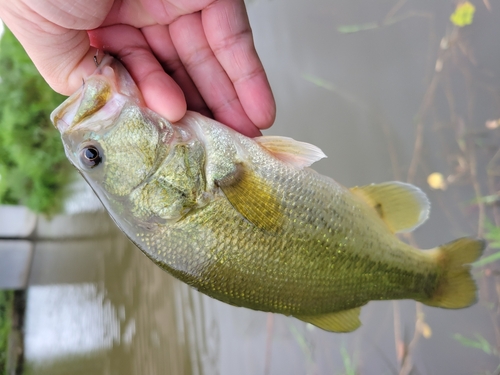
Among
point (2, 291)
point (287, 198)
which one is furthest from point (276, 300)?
point (2, 291)

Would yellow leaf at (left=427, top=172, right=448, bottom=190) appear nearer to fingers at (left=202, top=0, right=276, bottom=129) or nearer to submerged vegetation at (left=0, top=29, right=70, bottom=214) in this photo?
fingers at (left=202, top=0, right=276, bottom=129)

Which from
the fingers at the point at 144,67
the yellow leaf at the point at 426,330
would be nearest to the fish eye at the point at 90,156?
the fingers at the point at 144,67

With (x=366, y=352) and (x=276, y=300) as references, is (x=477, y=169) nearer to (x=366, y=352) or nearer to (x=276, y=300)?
(x=366, y=352)

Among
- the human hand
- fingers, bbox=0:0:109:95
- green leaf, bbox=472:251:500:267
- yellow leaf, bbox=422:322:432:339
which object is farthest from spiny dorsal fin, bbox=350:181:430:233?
yellow leaf, bbox=422:322:432:339

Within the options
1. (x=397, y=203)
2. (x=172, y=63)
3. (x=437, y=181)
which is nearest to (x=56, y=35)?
(x=172, y=63)

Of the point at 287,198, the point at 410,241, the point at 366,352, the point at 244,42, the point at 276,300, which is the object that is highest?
the point at 244,42

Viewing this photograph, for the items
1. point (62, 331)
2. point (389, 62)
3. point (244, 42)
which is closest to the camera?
point (244, 42)

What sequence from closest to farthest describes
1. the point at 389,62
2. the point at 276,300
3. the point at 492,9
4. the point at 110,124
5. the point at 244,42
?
the point at 110,124, the point at 276,300, the point at 244,42, the point at 492,9, the point at 389,62

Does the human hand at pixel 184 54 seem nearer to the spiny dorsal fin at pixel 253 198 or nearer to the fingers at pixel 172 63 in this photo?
the fingers at pixel 172 63

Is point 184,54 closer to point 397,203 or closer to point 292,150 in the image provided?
point 292,150
